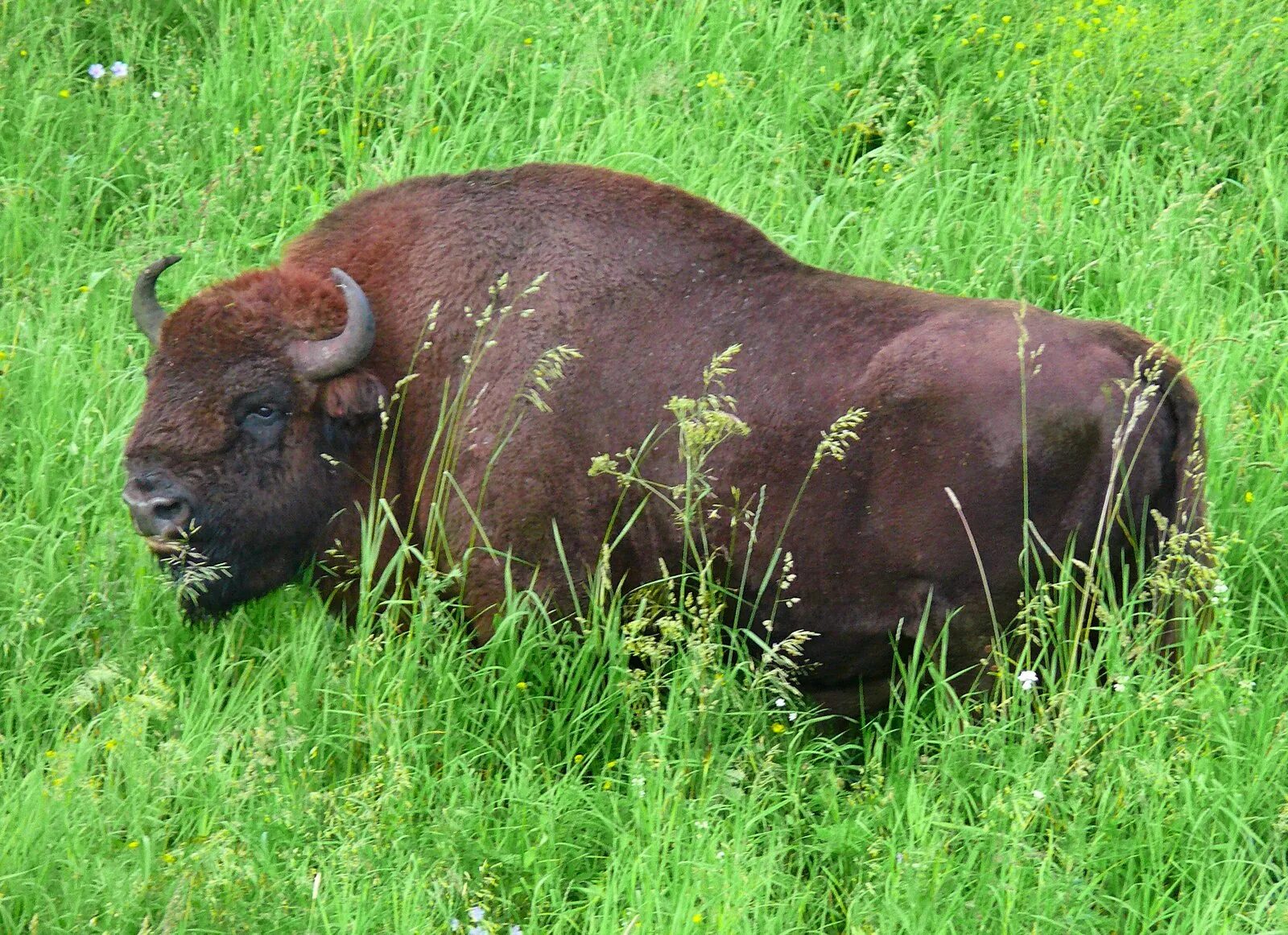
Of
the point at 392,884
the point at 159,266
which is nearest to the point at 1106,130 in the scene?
the point at 159,266

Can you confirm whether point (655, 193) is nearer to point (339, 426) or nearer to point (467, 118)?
point (339, 426)

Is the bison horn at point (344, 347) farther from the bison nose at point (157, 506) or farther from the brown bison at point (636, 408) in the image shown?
the bison nose at point (157, 506)

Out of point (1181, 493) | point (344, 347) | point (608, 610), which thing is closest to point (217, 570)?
point (344, 347)

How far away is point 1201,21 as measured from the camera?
675 centimetres

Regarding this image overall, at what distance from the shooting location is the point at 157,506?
413 cm

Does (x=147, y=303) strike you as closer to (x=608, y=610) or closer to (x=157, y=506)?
(x=157, y=506)

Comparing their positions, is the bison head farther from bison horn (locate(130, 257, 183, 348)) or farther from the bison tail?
the bison tail

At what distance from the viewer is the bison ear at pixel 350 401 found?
4316mm

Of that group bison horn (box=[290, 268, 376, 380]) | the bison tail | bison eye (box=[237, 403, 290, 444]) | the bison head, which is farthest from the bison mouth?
the bison tail

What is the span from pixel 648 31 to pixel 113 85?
237 cm

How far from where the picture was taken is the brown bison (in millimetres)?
3877

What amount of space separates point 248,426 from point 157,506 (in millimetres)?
349

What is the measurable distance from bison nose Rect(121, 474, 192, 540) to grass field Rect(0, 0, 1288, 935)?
0.78 ft

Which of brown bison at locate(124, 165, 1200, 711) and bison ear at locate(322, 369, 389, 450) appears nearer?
brown bison at locate(124, 165, 1200, 711)
